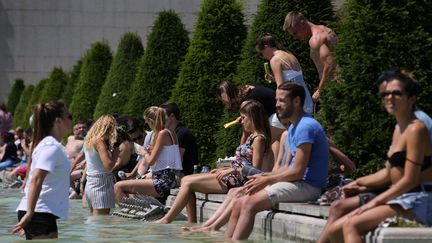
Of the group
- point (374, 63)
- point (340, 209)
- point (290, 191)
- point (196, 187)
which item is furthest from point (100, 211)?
point (340, 209)

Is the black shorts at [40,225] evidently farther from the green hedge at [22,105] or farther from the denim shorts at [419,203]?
the green hedge at [22,105]

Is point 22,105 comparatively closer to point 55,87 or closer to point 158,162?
point 55,87

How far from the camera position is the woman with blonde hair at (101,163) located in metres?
13.0

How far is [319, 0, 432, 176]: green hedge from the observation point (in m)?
9.77

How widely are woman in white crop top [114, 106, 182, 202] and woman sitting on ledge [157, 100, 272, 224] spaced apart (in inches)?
42.4

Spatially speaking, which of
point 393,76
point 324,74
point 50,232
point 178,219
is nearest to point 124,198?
point 178,219

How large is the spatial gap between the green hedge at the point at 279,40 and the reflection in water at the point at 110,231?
2.17 m

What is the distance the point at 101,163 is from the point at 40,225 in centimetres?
501

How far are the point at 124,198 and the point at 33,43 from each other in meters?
33.7

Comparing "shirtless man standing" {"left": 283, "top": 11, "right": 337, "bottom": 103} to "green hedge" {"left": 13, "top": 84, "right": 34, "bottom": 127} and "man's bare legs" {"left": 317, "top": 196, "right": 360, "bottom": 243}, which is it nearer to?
"man's bare legs" {"left": 317, "top": 196, "right": 360, "bottom": 243}

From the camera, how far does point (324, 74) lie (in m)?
11.1

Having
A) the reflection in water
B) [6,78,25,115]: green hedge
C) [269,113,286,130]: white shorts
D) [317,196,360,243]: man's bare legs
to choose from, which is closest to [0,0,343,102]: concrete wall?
[6,78,25,115]: green hedge

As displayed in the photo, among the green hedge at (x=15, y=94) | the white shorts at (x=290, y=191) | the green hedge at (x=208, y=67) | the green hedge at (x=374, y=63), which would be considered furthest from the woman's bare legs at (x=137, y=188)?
the green hedge at (x=15, y=94)

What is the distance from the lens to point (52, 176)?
323 inches
